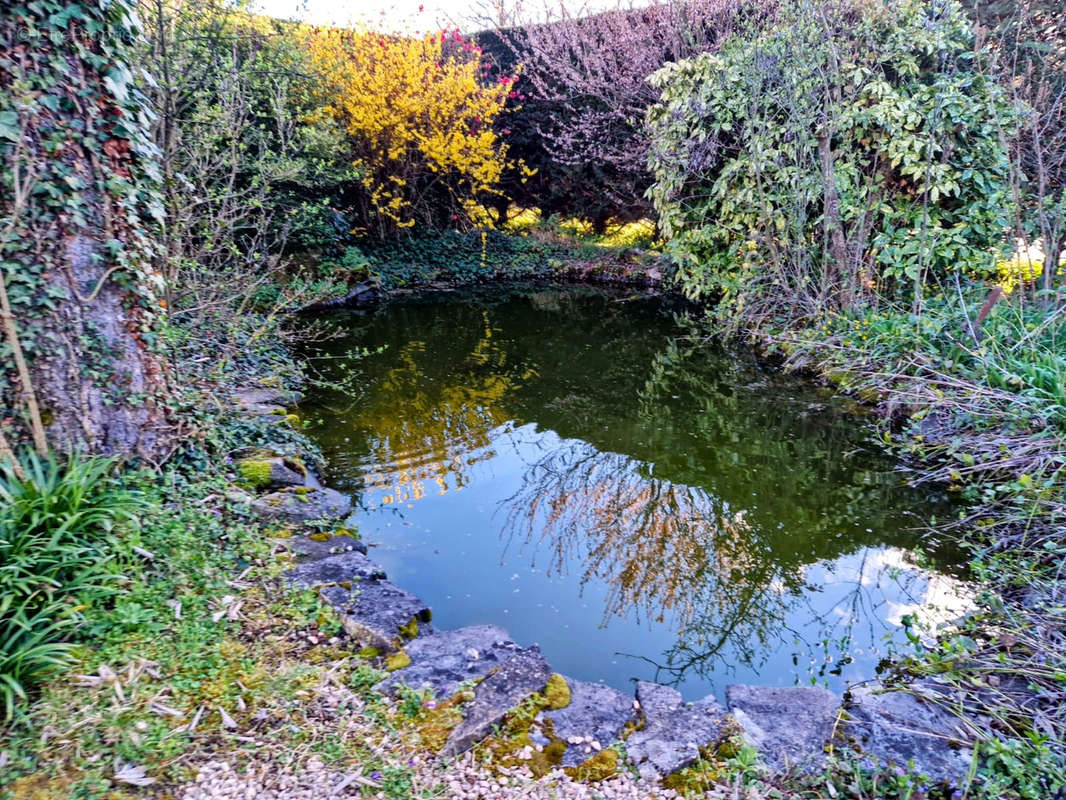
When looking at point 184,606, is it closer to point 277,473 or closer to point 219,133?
point 277,473

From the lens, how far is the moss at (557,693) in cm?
272

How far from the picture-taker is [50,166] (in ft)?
9.92

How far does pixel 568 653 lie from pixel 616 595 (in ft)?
1.83

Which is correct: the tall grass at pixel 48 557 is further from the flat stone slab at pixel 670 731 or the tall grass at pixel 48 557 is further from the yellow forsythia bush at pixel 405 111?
the yellow forsythia bush at pixel 405 111

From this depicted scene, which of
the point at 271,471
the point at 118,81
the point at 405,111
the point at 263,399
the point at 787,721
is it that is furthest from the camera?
the point at 405,111

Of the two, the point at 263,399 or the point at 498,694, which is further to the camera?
the point at 263,399

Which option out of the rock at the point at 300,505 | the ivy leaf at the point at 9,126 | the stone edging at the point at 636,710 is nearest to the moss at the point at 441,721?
the stone edging at the point at 636,710

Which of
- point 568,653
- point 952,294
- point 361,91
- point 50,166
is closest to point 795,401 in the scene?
point 952,294

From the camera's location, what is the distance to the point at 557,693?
9.07ft

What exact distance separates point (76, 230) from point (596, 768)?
134 inches

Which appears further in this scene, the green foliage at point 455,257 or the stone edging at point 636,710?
the green foliage at point 455,257

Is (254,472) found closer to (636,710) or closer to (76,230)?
(76,230)

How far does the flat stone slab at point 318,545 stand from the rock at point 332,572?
5cm

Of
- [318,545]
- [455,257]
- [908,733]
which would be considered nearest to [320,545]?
[318,545]
